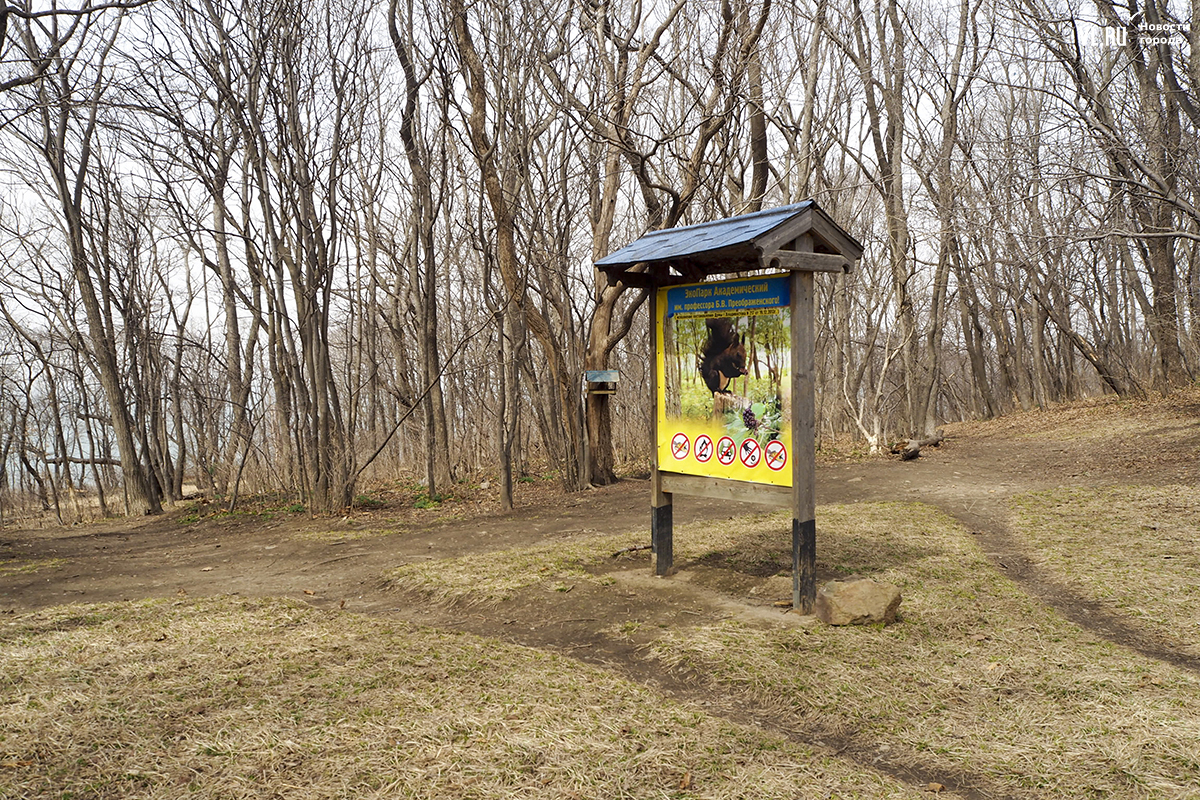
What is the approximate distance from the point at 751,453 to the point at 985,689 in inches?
Result: 85.7

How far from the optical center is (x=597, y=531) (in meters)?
8.75

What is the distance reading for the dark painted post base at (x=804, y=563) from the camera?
5.37 m

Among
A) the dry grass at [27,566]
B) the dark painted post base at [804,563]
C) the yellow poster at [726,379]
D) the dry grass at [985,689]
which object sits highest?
the yellow poster at [726,379]

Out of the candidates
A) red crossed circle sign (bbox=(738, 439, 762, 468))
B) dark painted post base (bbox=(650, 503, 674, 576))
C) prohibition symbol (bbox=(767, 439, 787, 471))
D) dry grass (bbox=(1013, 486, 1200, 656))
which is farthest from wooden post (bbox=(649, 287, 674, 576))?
dry grass (bbox=(1013, 486, 1200, 656))

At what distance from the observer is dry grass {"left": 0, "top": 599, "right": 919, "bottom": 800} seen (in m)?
3.20

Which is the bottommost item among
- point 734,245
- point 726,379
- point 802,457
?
point 802,457

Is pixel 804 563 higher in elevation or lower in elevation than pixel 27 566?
higher

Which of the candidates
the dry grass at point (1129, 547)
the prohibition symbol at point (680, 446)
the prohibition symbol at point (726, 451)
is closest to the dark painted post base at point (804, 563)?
the prohibition symbol at point (726, 451)

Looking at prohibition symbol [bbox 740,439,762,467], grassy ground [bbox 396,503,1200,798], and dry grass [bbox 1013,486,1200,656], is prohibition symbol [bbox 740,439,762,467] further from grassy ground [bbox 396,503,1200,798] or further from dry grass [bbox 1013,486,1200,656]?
dry grass [bbox 1013,486,1200,656]

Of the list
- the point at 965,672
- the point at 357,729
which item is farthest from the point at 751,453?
the point at 357,729

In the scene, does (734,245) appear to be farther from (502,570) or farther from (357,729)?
(357,729)

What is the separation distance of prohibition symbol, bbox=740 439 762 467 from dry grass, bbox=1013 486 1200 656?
269cm

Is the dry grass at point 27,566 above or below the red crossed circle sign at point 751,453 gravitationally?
below

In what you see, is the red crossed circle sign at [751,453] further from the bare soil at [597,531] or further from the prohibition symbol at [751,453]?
the bare soil at [597,531]
